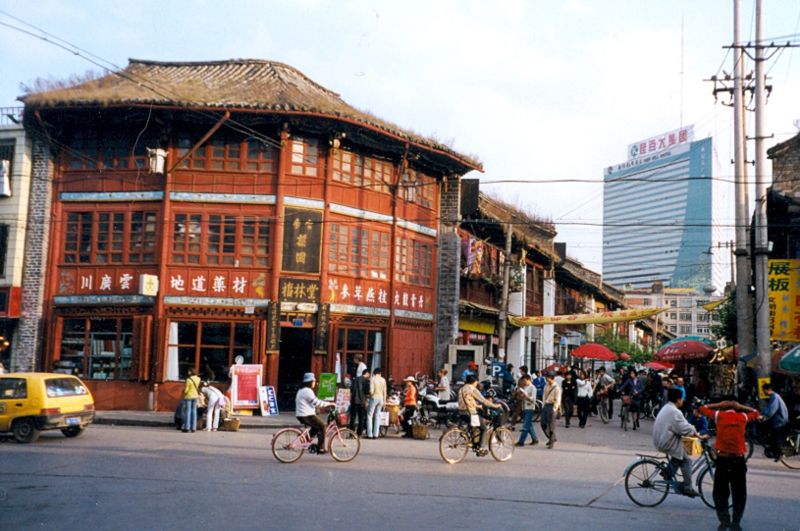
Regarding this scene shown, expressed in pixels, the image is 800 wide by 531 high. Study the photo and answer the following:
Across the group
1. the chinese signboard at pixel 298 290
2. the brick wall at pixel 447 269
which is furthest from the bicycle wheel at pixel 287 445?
the brick wall at pixel 447 269

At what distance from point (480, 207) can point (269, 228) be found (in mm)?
10086

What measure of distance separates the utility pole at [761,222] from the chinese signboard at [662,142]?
155156 mm

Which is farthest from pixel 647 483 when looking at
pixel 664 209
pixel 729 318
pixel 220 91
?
pixel 664 209

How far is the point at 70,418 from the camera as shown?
16.6m

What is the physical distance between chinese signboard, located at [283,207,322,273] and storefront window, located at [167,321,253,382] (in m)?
2.38

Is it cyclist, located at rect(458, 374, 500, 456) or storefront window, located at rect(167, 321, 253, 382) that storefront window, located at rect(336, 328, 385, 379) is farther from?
cyclist, located at rect(458, 374, 500, 456)

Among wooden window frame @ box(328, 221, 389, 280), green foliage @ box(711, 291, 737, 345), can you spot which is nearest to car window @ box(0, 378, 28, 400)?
wooden window frame @ box(328, 221, 389, 280)

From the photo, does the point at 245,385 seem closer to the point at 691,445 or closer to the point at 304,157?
the point at 304,157

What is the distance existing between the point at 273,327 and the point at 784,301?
14818 millimetres

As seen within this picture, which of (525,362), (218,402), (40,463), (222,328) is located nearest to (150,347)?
(222,328)

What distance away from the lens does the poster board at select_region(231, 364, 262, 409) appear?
23.1 m

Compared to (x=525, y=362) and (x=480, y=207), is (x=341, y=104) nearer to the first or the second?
(x=480, y=207)

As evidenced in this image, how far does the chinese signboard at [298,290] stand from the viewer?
24.2 m

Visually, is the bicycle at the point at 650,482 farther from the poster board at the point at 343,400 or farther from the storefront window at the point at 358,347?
the storefront window at the point at 358,347
